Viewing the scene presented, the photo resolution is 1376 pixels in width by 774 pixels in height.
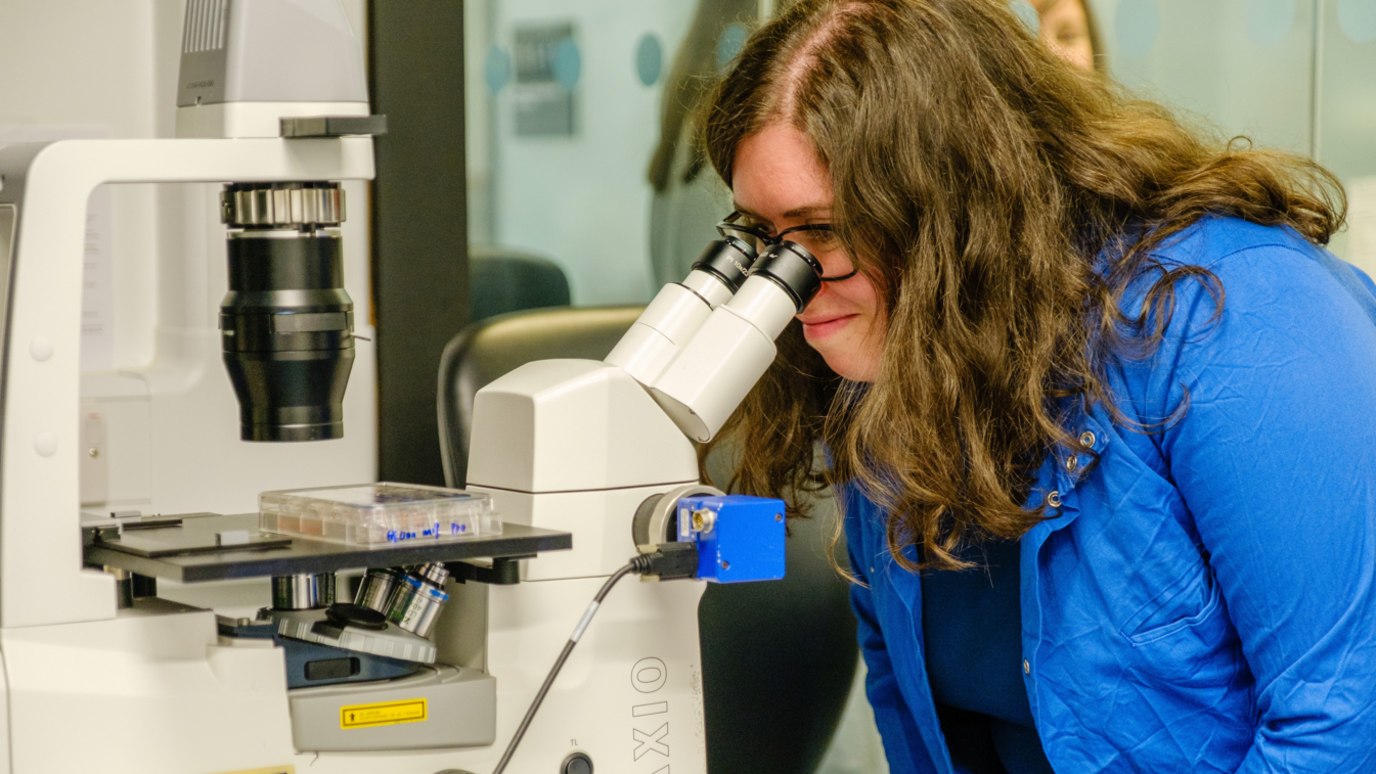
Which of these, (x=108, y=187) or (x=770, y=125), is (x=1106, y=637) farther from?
(x=108, y=187)

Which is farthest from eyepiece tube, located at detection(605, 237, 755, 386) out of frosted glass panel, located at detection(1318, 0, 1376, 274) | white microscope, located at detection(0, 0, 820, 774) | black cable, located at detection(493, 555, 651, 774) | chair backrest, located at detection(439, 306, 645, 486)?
frosted glass panel, located at detection(1318, 0, 1376, 274)

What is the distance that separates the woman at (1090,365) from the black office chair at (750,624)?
0.37 meters

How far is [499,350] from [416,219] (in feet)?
1.01

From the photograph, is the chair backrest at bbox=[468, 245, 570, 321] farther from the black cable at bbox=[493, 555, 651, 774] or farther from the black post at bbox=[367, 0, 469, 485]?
the black cable at bbox=[493, 555, 651, 774]

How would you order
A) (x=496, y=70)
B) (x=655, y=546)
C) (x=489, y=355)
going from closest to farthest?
(x=655, y=546)
(x=489, y=355)
(x=496, y=70)

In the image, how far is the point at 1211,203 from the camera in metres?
1.05

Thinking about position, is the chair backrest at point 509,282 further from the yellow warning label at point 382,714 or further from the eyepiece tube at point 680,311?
the yellow warning label at point 382,714

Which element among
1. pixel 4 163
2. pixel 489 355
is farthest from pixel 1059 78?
pixel 4 163

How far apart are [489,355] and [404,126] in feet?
1.22

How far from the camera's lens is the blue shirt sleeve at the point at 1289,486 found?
0.93 meters

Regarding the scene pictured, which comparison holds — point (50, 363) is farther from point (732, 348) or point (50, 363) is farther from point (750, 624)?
point (750, 624)

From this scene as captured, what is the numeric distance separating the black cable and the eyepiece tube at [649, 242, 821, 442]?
0.36 feet

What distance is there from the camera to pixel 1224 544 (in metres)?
0.96

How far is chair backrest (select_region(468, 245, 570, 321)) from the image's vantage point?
1.69 meters
